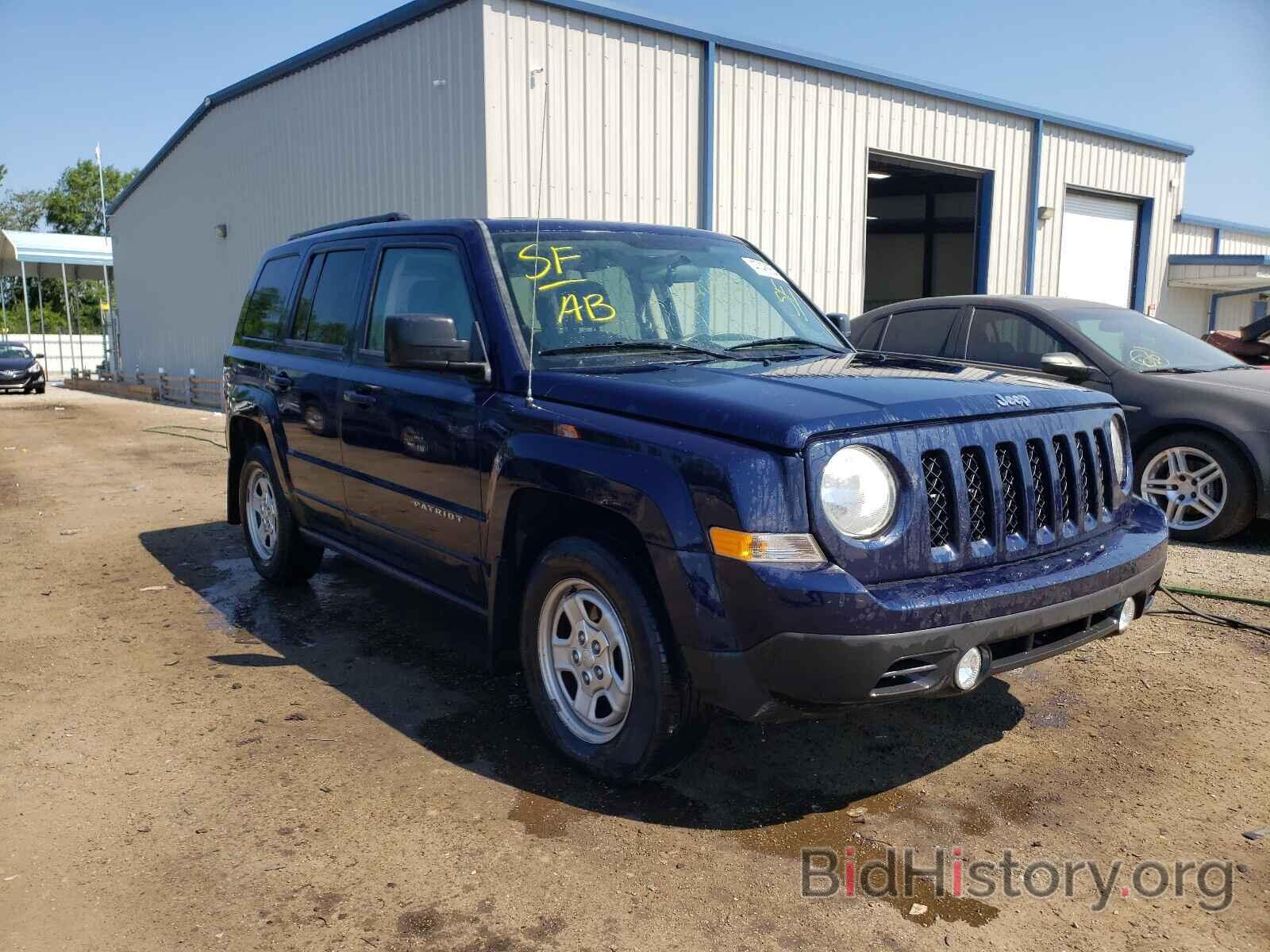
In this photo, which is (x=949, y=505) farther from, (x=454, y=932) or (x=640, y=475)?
(x=454, y=932)

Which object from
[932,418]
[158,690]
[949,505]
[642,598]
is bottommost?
[158,690]

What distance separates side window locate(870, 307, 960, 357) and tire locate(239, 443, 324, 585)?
462 cm

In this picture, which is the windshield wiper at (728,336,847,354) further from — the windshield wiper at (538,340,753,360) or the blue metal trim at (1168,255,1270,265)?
the blue metal trim at (1168,255,1270,265)

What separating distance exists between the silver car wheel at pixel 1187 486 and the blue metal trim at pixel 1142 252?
15007 mm

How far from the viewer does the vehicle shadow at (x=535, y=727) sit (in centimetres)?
341

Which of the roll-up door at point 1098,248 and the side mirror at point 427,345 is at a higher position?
the roll-up door at point 1098,248

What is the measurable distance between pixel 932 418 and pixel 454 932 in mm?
1987

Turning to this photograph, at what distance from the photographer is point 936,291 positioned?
2702 centimetres

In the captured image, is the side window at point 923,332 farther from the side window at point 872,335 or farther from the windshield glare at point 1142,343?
the windshield glare at point 1142,343

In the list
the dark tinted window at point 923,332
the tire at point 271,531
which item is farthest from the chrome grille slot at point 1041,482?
the dark tinted window at point 923,332

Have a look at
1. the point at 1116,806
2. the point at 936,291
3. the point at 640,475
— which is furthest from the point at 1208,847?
the point at 936,291

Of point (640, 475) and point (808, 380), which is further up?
point (808, 380)

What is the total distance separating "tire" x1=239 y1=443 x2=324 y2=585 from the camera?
5800 mm

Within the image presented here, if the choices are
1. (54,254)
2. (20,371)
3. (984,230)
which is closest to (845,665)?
(984,230)
